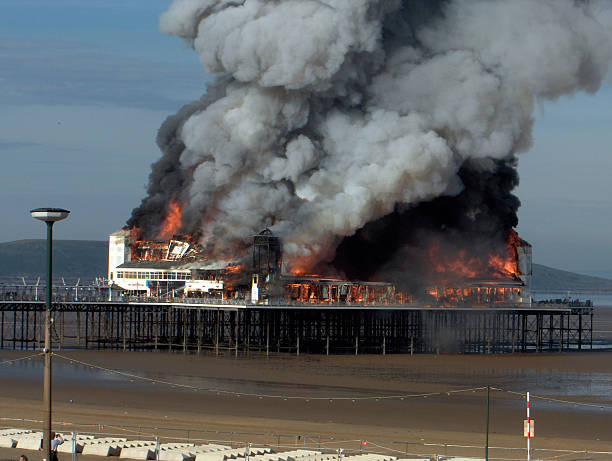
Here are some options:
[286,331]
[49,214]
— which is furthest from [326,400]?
[286,331]

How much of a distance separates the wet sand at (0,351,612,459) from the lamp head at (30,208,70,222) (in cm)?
947

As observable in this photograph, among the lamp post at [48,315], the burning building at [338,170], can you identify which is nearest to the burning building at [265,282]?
the burning building at [338,170]

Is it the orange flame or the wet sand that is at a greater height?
the orange flame

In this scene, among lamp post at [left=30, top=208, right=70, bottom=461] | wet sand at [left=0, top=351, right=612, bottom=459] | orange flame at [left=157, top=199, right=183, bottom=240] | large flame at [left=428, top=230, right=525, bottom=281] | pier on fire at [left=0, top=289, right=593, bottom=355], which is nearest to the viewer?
lamp post at [left=30, top=208, right=70, bottom=461]

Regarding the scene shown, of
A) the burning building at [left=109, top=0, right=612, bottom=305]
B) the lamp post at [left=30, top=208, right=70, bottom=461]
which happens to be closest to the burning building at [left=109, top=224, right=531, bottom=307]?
the burning building at [left=109, top=0, right=612, bottom=305]

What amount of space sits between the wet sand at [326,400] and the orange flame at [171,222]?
19.7 m

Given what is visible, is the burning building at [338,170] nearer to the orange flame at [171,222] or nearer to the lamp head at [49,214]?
the orange flame at [171,222]

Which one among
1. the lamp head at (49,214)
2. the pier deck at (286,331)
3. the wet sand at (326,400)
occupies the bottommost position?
the wet sand at (326,400)

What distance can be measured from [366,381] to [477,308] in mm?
23218

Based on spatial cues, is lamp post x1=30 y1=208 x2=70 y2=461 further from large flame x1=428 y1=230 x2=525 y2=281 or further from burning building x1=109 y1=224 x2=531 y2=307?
large flame x1=428 y1=230 x2=525 y2=281

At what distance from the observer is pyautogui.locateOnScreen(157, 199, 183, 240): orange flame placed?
88188 millimetres

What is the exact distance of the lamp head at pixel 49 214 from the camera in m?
24.4

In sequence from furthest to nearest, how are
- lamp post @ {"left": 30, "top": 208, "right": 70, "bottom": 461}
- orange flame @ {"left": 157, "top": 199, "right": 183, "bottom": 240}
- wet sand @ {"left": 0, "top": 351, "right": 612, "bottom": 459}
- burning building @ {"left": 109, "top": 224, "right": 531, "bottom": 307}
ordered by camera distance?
orange flame @ {"left": 157, "top": 199, "right": 183, "bottom": 240} < burning building @ {"left": 109, "top": 224, "right": 531, "bottom": 307} < wet sand @ {"left": 0, "top": 351, "right": 612, "bottom": 459} < lamp post @ {"left": 30, "top": 208, "right": 70, "bottom": 461}

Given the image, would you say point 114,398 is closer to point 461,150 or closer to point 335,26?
point 335,26
